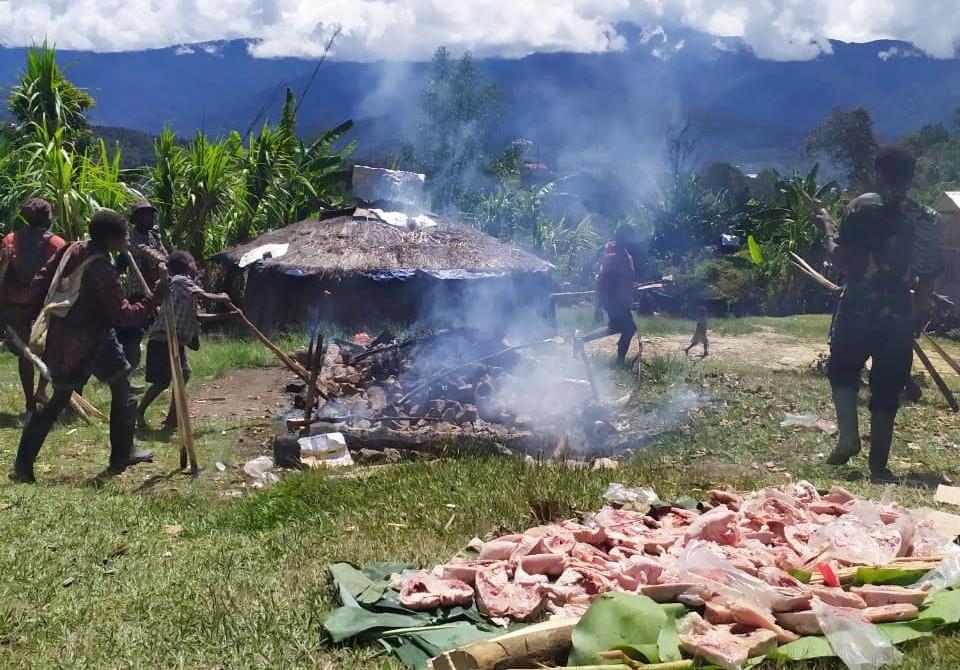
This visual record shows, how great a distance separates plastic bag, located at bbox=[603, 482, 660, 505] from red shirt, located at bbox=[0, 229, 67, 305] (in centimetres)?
529

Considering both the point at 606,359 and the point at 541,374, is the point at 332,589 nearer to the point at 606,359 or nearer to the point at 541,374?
Result: the point at 541,374

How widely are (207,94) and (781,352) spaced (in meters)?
80.0

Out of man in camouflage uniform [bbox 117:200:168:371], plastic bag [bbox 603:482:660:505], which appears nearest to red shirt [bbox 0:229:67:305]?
man in camouflage uniform [bbox 117:200:168:371]

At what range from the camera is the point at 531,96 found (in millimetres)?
45281

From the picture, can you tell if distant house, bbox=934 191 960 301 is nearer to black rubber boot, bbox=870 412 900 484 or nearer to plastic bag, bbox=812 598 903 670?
black rubber boot, bbox=870 412 900 484

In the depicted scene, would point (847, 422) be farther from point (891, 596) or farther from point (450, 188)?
point (450, 188)

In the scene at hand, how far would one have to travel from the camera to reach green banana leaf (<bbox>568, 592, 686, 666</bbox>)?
2.98 metres

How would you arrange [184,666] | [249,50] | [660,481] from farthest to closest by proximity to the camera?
[249,50], [660,481], [184,666]

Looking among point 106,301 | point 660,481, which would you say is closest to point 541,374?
point 660,481

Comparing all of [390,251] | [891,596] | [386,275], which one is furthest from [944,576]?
[390,251]

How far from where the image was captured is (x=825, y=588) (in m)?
3.43

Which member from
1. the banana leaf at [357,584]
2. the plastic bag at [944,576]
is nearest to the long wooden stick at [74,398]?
the banana leaf at [357,584]

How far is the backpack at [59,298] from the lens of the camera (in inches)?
231

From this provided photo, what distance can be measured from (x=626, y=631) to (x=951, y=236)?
2218 cm
